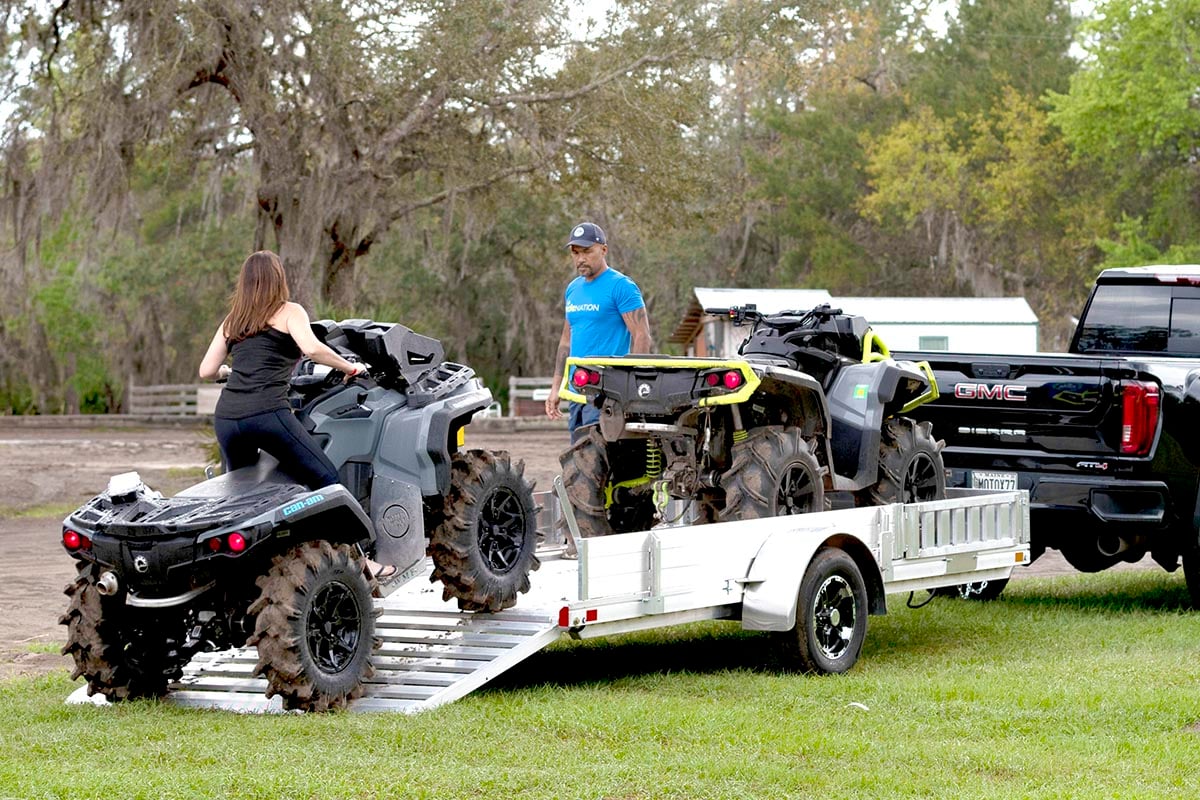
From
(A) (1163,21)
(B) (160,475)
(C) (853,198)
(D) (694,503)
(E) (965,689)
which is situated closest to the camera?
(E) (965,689)

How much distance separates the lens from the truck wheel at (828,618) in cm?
830

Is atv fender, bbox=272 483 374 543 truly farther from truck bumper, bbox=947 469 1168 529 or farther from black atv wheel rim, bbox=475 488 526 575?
truck bumper, bbox=947 469 1168 529

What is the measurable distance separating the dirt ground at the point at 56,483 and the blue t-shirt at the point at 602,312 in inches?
51.8

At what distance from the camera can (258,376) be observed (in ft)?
24.6

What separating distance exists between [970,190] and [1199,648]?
4689cm

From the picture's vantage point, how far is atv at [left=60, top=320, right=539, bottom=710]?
7.02 m

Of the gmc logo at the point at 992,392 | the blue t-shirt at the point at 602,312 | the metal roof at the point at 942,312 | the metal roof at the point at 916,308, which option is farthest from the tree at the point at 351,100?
the gmc logo at the point at 992,392

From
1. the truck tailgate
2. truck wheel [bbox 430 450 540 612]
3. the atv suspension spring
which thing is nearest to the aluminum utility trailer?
truck wheel [bbox 430 450 540 612]

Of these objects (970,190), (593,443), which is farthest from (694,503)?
(970,190)

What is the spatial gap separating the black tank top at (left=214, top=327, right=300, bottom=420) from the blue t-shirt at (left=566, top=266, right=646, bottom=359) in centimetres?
299

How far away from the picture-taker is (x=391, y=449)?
7938mm

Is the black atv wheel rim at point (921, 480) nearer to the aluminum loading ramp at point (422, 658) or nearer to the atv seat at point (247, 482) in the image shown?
the aluminum loading ramp at point (422, 658)

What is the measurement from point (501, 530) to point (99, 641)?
1.97 m

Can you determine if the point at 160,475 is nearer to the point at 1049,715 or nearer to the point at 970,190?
the point at 1049,715
